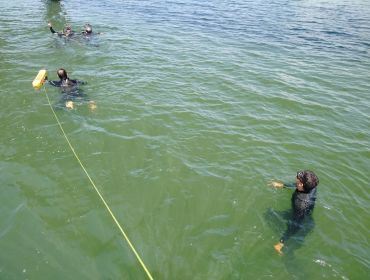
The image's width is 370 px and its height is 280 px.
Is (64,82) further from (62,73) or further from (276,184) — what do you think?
(276,184)

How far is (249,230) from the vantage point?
7750mm

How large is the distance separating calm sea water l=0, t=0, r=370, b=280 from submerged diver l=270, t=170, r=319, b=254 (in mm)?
198

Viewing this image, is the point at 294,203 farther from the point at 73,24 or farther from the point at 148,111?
the point at 73,24

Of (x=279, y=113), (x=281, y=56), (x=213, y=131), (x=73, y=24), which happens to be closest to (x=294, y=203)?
(x=213, y=131)

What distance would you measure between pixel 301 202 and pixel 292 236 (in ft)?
2.72

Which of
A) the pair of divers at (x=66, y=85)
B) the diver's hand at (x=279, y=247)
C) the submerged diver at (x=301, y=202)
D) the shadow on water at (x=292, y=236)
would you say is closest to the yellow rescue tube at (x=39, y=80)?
the pair of divers at (x=66, y=85)

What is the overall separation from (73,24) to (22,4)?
945 cm

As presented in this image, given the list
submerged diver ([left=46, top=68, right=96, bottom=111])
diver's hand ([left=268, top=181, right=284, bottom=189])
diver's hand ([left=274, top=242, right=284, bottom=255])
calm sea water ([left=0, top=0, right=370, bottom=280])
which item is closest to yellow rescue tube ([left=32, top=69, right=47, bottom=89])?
submerged diver ([left=46, top=68, right=96, bottom=111])

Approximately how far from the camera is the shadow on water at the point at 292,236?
22.8 ft

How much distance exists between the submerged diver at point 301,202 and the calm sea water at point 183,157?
198 mm

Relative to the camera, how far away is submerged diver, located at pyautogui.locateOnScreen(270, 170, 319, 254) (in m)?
7.41

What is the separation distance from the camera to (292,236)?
299 inches

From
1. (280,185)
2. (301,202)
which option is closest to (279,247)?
(301,202)

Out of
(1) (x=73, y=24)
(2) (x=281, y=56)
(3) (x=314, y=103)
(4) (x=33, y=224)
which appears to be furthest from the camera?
(1) (x=73, y=24)
